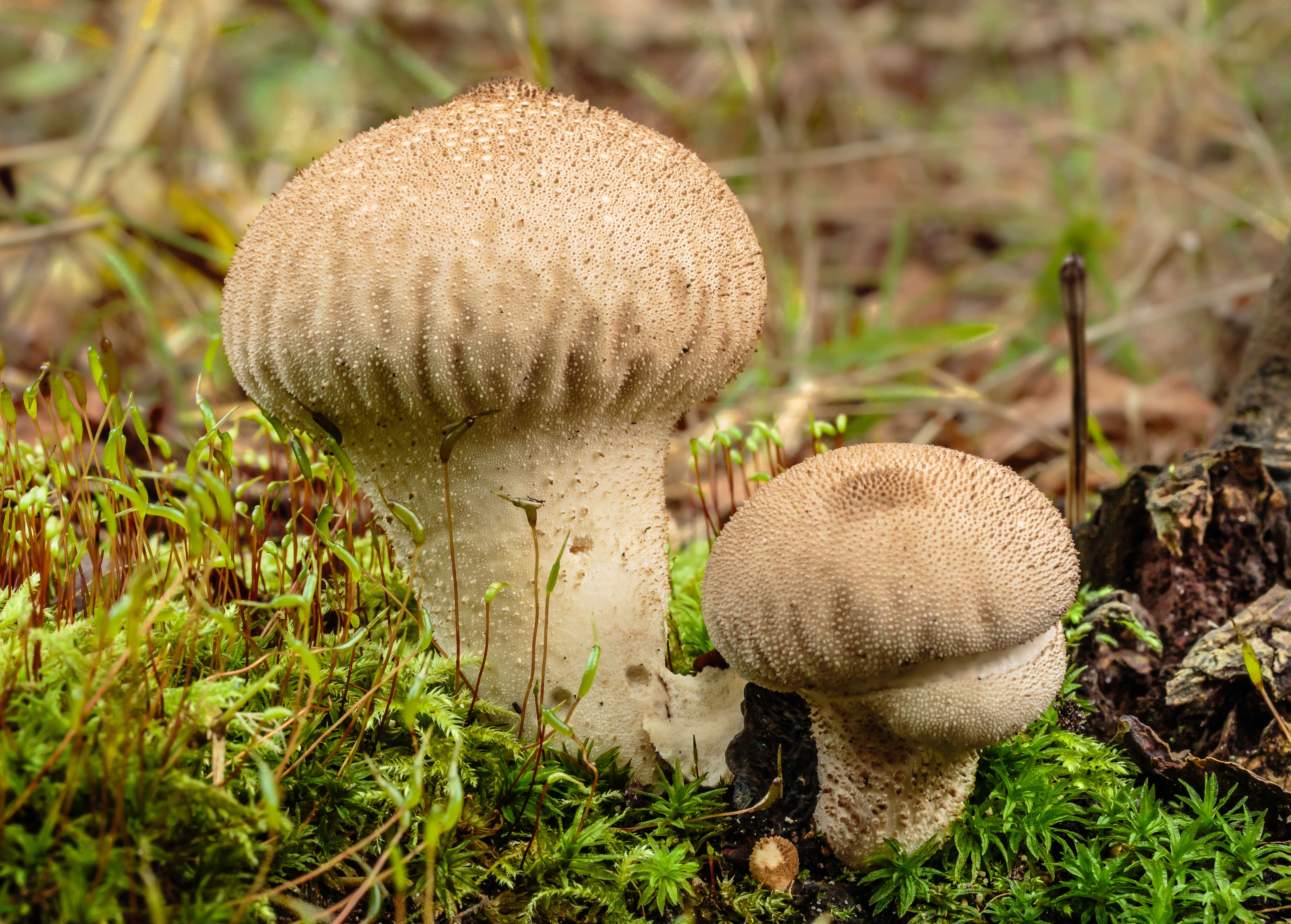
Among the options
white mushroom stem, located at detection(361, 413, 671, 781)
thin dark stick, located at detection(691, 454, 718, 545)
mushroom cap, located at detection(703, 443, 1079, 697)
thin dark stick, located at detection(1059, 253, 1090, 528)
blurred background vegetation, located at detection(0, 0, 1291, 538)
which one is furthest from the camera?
blurred background vegetation, located at detection(0, 0, 1291, 538)

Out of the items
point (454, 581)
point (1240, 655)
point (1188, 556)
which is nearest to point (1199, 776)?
point (1240, 655)

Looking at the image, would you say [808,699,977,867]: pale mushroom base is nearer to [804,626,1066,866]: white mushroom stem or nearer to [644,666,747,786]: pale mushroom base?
[804,626,1066,866]: white mushroom stem

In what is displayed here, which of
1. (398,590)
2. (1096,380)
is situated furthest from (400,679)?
(1096,380)

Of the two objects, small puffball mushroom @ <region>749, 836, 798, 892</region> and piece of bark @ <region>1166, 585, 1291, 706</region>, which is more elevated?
piece of bark @ <region>1166, 585, 1291, 706</region>

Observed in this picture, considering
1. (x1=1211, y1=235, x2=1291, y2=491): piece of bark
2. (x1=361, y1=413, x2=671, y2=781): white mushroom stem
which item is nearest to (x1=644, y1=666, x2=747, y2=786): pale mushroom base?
(x1=361, y1=413, x2=671, y2=781): white mushroom stem

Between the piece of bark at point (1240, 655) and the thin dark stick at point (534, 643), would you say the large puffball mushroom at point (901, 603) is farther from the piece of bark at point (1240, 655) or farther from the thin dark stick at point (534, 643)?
the piece of bark at point (1240, 655)

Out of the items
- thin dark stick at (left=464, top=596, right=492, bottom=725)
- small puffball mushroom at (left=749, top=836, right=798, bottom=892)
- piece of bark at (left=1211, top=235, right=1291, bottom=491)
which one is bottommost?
small puffball mushroom at (left=749, top=836, right=798, bottom=892)

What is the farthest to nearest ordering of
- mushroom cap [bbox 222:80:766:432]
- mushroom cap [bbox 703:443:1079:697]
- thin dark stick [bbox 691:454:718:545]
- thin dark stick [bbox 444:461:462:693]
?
thin dark stick [bbox 691:454:718:545], thin dark stick [bbox 444:461:462:693], mushroom cap [bbox 222:80:766:432], mushroom cap [bbox 703:443:1079:697]
